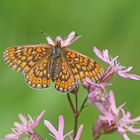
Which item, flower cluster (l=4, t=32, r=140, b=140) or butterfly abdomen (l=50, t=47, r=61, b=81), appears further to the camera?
butterfly abdomen (l=50, t=47, r=61, b=81)

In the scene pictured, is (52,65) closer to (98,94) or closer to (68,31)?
(98,94)

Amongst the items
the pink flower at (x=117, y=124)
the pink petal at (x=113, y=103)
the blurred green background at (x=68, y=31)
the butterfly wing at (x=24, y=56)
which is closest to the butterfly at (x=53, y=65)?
the butterfly wing at (x=24, y=56)

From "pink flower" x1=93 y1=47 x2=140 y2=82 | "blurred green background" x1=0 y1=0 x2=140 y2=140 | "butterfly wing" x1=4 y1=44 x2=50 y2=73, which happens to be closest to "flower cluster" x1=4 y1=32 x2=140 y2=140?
"pink flower" x1=93 y1=47 x2=140 y2=82

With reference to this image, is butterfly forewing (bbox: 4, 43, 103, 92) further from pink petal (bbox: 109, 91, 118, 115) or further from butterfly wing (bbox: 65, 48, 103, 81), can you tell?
pink petal (bbox: 109, 91, 118, 115)

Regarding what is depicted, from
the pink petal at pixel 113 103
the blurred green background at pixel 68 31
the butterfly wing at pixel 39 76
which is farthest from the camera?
the blurred green background at pixel 68 31

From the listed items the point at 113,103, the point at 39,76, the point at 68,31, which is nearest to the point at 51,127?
the point at 39,76

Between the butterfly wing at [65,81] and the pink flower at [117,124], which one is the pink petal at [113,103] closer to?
the pink flower at [117,124]
